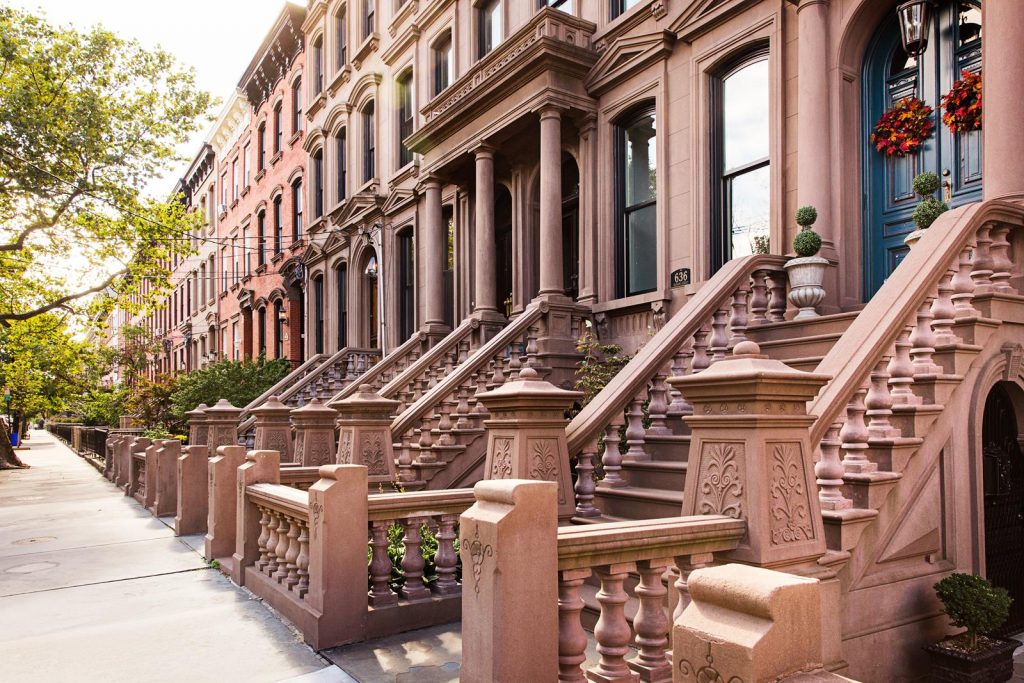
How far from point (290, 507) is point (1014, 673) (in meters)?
5.50

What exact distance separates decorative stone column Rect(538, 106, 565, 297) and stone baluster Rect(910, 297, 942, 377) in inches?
265

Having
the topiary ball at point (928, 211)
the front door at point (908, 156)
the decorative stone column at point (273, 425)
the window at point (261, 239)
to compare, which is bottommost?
the decorative stone column at point (273, 425)

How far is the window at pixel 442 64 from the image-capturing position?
692 inches

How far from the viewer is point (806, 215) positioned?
8.41 metres

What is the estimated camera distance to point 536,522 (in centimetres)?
362

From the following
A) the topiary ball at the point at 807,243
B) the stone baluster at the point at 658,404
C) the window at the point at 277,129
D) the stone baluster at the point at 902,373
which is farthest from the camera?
the window at the point at 277,129

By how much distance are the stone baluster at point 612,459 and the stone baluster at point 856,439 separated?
2.10m

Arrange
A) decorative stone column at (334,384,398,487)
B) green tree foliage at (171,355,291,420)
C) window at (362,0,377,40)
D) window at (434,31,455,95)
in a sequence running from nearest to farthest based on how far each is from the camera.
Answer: decorative stone column at (334,384,398,487), window at (434,31,455,95), green tree foliage at (171,355,291,420), window at (362,0,377,40)

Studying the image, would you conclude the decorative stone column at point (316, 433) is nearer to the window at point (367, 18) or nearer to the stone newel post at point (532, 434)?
the stone newel post at point (532, 434)

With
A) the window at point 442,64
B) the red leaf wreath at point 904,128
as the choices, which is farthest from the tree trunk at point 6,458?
the red leaf wreath at point 904,128

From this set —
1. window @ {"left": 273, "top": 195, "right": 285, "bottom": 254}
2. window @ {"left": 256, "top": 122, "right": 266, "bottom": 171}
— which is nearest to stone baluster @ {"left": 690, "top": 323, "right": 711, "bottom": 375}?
window @ {"left": 273, "top": 195, "right": 285, "bottom": 254}

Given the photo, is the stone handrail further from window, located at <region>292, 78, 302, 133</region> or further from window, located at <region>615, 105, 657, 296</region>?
window, located at <region>292, 78, 302, 133</region>

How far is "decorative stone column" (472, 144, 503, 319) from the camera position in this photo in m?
13.6

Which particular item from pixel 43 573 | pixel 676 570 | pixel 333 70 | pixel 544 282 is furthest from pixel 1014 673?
pixel 333 70
